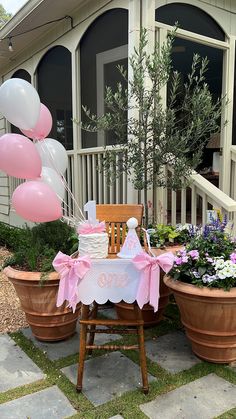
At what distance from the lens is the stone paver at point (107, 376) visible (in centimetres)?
200

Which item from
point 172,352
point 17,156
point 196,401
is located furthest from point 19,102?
point 196,401

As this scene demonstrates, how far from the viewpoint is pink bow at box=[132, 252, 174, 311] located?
1.86m

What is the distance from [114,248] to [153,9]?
7.54 ft

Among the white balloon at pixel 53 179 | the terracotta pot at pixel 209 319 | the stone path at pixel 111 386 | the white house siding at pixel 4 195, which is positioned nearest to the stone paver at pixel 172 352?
the stone path at pixel 111 386

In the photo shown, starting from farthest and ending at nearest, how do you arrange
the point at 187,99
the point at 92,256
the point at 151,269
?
the point at 187,99
the point at 92,256
the point at 151,269

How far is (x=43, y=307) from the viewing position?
2484mm

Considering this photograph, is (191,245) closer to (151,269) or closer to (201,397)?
(151,269)

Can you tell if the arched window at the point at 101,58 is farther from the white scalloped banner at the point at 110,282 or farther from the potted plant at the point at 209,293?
the white scalloped banner at the point at 110,282

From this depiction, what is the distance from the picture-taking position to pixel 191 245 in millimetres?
2420

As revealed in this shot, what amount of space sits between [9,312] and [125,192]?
1.63 m

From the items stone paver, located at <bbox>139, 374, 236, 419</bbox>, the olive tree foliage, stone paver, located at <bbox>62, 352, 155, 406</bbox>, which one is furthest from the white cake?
the olive tree foliage

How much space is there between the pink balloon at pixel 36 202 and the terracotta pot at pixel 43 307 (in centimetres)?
40

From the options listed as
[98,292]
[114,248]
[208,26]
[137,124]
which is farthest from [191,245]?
[208,26]

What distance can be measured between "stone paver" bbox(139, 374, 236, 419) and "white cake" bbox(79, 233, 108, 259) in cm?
84
